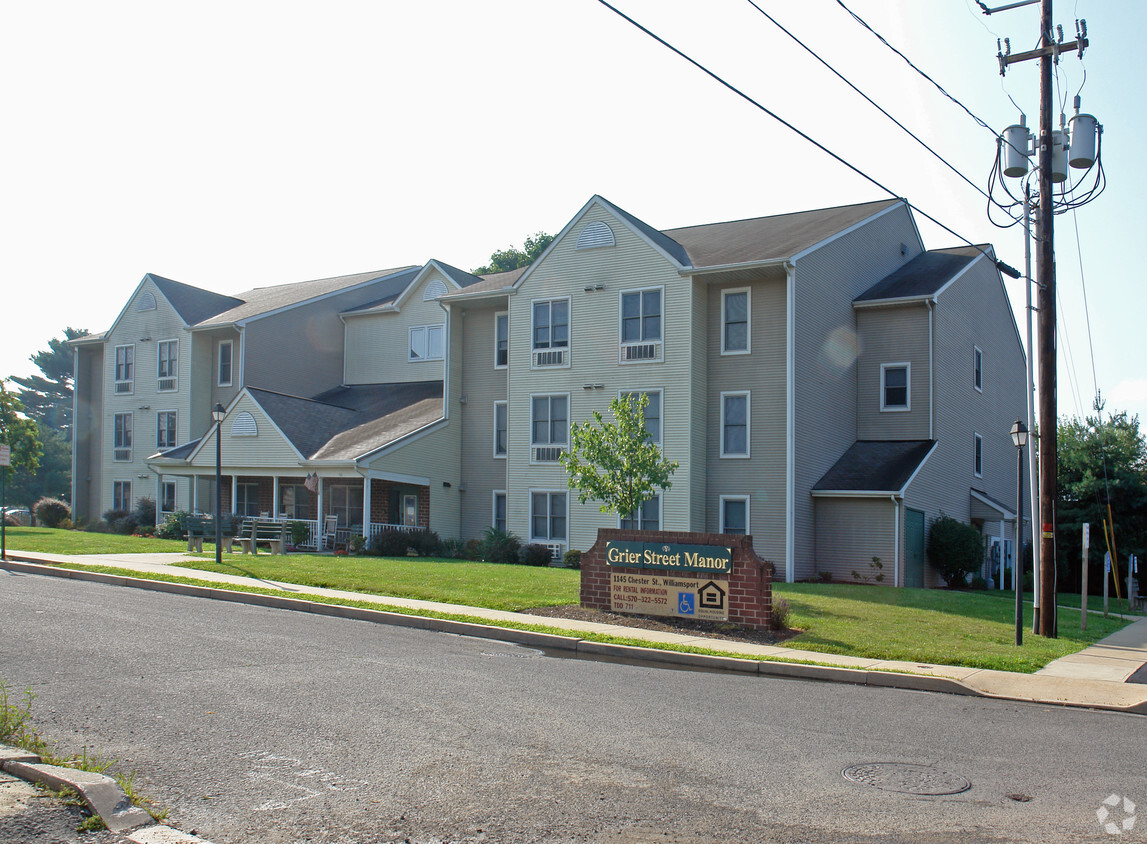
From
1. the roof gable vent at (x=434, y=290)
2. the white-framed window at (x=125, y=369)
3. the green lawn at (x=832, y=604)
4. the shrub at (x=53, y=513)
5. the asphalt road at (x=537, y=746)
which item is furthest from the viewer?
the shrub at (x=53, y=513)

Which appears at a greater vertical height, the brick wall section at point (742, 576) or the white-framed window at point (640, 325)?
the white-framed window at point (640, 325)

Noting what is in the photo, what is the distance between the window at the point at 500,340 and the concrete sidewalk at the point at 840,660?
579 inches

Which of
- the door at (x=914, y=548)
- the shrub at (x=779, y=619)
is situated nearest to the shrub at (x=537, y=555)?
the door at (x=914, y=548)

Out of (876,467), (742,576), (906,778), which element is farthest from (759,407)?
(906,778)

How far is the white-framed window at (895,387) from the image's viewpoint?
28.8 metres

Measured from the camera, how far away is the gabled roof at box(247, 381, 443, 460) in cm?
3025

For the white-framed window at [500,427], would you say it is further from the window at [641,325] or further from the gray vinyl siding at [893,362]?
the gray vinyl siding at [893,362]

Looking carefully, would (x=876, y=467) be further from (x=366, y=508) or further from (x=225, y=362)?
(x=225, y=362)

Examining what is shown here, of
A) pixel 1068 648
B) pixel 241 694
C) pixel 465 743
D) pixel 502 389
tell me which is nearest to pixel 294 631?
pixel 241 694

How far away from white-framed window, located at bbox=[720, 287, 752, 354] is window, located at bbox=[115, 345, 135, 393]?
86.7ft

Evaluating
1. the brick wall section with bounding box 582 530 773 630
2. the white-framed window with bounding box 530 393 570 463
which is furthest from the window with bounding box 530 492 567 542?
the brick wall section with bounding box 582 530 773 630

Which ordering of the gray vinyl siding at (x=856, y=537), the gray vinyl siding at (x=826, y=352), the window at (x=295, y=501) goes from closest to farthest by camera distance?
the gray vinyl siding at (x=856, y=537), the gray vinyl siding at (x=826, y=352), the window at (x=295, y=501)

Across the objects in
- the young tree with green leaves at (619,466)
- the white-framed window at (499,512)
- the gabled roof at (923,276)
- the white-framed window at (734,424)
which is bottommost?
the white-framed window at (499,512)

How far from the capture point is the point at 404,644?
40.6 feet
